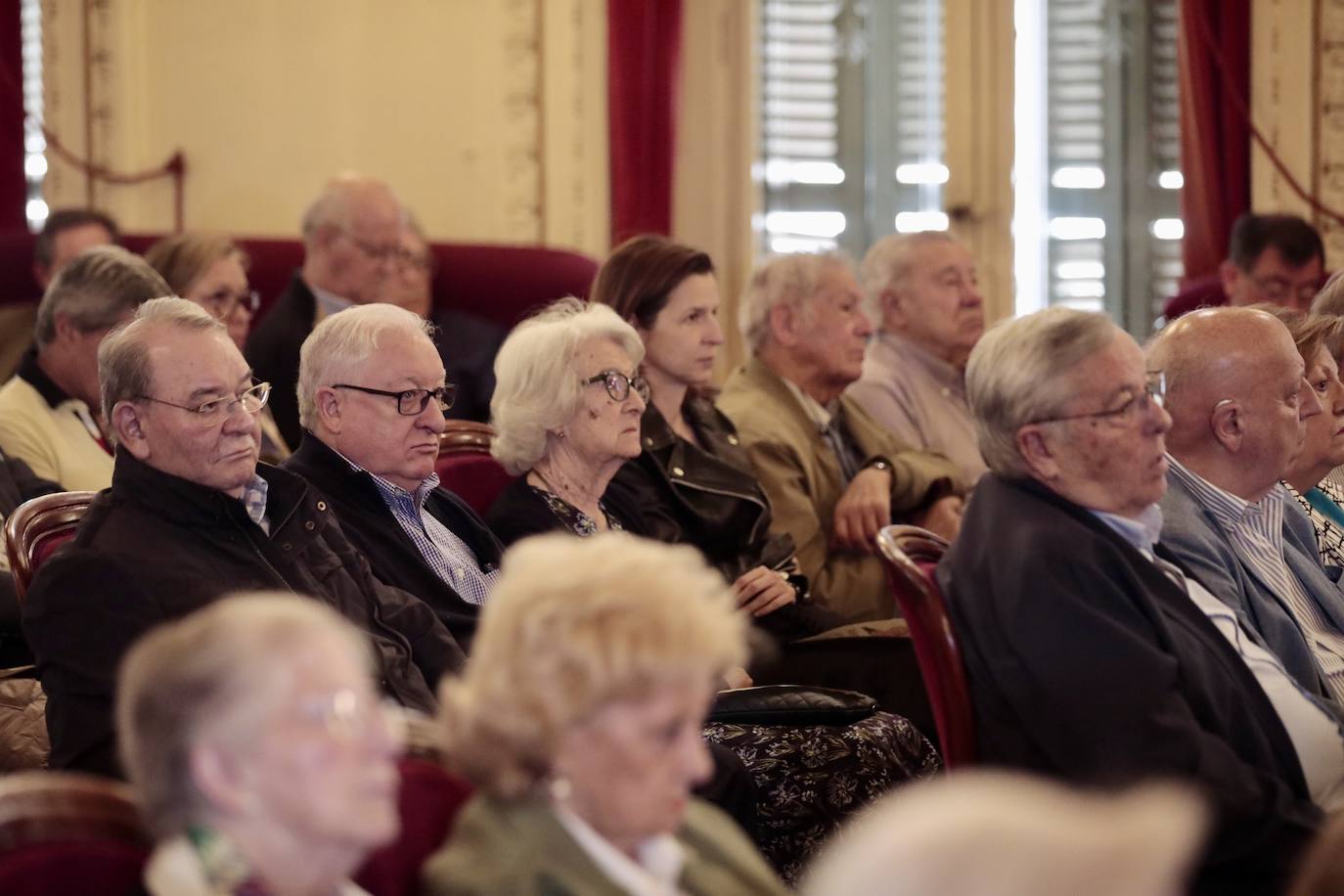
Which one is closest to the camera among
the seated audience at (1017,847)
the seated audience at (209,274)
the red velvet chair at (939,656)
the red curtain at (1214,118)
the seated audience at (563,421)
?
the seated audience at (1017,847)

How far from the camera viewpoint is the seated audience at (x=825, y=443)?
413cm

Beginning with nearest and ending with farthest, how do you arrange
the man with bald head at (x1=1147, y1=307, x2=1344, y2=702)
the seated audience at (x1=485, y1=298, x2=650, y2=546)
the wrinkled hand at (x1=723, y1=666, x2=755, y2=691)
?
the man with bald head at (x1=1147, y1=307, x2=1344, y2=702) < the wrinkled hand at (x1=723, y1=666, x2=755, y2=691) < the seated audience at (x1=485, y1=298, x2=650, y2=546)

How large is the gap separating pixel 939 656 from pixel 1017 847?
→ 1.34 m

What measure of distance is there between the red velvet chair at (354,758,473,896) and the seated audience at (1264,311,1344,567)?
6.76 feet

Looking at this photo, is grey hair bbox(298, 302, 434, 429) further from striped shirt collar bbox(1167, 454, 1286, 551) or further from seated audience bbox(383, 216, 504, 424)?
seated audience bbox(383, 216, 504, 424)

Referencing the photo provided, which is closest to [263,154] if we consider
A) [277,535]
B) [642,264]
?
[642,264]

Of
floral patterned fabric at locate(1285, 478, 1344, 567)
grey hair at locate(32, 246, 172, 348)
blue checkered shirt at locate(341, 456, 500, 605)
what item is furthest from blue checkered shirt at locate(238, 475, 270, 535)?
floral patterned fabric at locate(1285, 478, 1344, 567)

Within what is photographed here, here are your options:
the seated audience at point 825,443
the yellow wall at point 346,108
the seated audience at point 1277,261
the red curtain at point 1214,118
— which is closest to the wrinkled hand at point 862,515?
the seated audience at point 825,443

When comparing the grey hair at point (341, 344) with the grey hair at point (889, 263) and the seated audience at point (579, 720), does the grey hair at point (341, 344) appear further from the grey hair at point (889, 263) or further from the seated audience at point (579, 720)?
the grey hair at point (889, 263)

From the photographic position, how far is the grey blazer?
2.72 metres

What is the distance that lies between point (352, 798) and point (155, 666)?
0.65 feet

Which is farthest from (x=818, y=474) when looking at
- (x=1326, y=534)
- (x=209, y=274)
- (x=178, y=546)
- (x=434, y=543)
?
(x=178, y=546)

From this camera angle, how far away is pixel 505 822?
1561mm

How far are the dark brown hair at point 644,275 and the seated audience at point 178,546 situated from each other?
1467 millimetres
